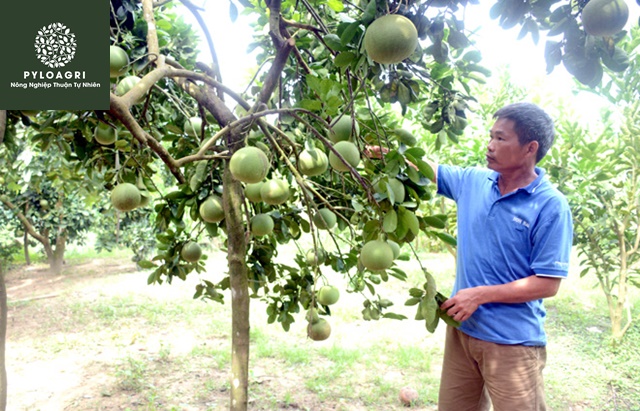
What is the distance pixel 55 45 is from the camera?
5.17 ft

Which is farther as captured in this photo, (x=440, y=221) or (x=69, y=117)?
(x=69, y=117)

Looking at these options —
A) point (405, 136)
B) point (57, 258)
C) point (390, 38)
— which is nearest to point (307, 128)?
point (405, 136)

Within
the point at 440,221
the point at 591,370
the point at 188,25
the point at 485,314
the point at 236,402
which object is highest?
the point at 188,25

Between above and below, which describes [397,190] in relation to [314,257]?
above

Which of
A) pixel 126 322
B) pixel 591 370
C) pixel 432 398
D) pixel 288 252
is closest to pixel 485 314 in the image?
pixel 432 398

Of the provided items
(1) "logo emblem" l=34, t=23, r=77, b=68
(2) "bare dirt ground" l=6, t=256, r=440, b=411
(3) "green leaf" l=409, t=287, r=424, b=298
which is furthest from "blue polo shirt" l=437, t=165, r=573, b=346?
(2) "bare dirt ground" l=6, t=256, r=440, b=411

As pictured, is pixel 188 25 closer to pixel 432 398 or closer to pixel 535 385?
pixel 535 385

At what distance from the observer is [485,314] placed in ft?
5.64

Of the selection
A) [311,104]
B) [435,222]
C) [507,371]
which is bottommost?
[507,371]

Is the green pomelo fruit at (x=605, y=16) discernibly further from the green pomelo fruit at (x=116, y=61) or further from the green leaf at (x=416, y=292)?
the green pomelo fruit at (x=116, y=61)

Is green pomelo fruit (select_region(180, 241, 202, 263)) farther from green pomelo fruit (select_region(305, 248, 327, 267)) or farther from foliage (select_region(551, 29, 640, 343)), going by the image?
foliage (select_region(551, 29, 640, 343))

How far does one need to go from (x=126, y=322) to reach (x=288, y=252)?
4.78m

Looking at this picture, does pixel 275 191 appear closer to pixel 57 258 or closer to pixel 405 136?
pixel 405 136

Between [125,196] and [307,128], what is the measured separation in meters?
0.75
